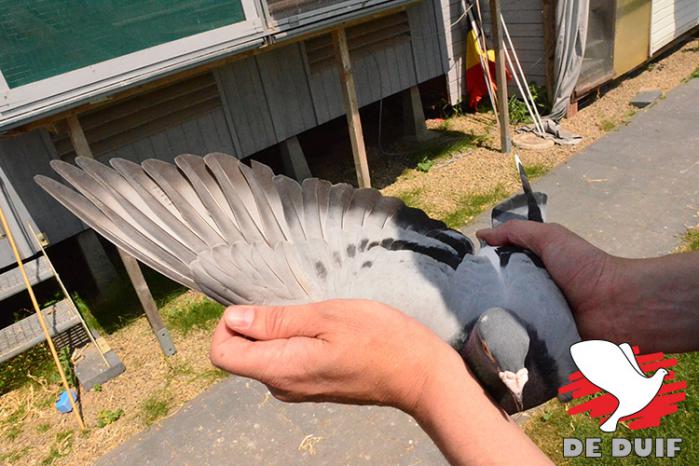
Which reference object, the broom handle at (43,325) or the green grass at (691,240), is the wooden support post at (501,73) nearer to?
the green grass at (691,240)

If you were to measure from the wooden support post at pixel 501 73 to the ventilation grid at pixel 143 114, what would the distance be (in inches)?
146

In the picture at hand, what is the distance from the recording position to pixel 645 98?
8.89m

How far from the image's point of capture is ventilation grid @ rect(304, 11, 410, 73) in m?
7.27

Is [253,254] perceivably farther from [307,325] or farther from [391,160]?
[391,160]

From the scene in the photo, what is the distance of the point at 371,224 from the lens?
2514 mm

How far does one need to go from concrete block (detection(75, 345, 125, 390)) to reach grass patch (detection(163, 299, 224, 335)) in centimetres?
62

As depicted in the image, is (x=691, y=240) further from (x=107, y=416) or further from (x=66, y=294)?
(x=66, y=294)

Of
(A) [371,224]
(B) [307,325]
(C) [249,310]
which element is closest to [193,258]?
(C) [249,310]

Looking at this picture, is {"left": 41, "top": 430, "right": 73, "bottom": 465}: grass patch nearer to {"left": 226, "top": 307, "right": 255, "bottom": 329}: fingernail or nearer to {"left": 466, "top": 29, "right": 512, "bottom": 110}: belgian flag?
{"left": 226, "top": 307, "right": 255, "bottom": 329}: fingernail

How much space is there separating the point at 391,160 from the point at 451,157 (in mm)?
909

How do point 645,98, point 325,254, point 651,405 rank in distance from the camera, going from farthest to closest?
point 645,98
point 651,405
point 325,254

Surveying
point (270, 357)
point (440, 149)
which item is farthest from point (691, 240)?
point (270, 357)

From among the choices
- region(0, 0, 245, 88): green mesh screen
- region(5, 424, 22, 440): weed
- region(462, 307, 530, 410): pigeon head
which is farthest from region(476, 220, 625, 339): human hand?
region(5, 424, 22, 440): weed

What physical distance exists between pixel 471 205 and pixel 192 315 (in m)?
3.28
